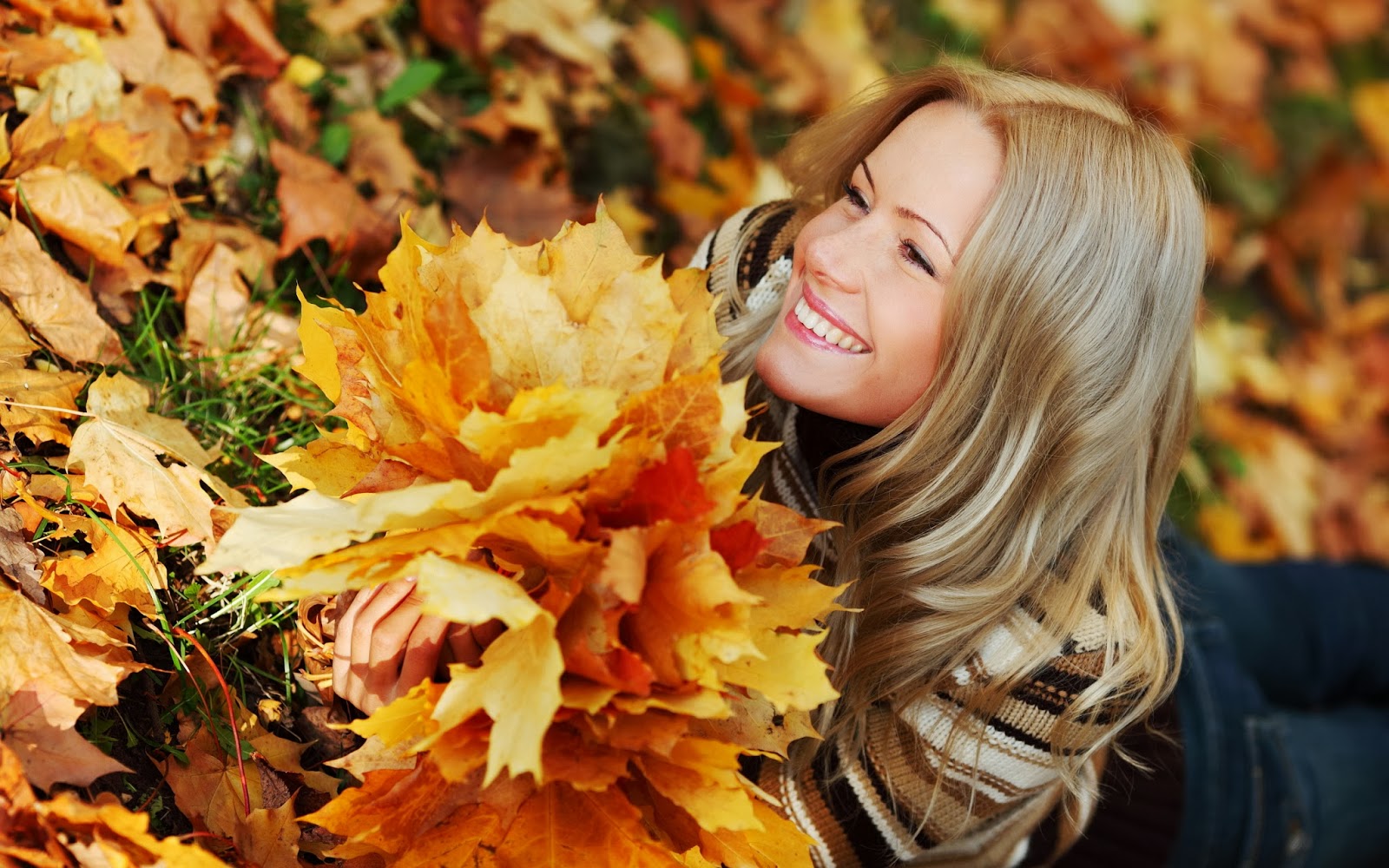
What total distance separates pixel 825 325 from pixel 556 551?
1.74ft

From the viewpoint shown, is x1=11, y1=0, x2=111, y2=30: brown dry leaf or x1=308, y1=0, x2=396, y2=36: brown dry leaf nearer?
x1=11, y1=0, x2=111, y2=30: brown dry leaf

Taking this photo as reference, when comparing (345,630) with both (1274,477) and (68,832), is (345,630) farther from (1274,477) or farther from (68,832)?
(1274,477)

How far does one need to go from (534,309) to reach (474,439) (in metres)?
0.15

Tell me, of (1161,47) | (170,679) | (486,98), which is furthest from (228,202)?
(1161,47)

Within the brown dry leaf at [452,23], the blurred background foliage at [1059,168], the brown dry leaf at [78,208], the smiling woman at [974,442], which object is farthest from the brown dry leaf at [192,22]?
the smiling woman at [974,442]

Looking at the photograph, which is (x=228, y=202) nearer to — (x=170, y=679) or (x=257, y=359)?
(x=257, y=359)

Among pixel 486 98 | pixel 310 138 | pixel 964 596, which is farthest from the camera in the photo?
pixel 486 98

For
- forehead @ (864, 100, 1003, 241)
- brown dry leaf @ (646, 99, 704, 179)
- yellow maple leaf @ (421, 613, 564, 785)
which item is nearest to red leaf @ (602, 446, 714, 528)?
yellow maple leaf @ (421, 613, 564, 785)

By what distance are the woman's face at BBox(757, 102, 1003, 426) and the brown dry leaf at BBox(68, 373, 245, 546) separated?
0.65m

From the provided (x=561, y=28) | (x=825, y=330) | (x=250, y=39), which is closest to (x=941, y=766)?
(x=825, y=330)

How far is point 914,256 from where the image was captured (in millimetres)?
1280

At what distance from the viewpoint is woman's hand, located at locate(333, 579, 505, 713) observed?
109 centimetres

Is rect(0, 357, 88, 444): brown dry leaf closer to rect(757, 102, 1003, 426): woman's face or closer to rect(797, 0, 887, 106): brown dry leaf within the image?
rect(757, 102, 1003, 426): woman's face

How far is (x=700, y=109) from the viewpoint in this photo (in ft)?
8.15
